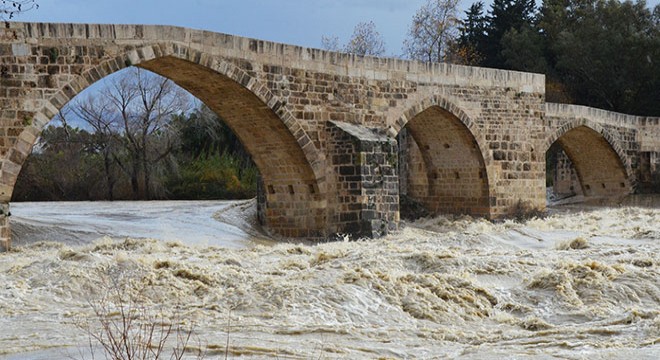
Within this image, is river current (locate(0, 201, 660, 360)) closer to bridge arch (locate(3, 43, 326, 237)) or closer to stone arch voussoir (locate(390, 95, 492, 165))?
bridge arch (locate(3, 43, 326, 237))

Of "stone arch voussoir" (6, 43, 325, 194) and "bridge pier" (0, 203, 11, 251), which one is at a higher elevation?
"stone arch voussoir" (6, 43, 325, 194)

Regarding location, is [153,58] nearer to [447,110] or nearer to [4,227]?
[4,227]

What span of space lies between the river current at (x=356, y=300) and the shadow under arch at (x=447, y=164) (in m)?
5.62

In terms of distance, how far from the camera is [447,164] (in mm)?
16906

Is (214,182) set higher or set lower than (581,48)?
lower

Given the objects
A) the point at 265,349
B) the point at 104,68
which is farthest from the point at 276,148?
the point at 265,349

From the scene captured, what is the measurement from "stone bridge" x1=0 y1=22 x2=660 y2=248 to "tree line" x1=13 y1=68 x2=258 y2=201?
755cm

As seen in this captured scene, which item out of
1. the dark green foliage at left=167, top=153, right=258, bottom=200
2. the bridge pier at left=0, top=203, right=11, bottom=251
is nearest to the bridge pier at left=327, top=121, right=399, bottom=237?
the bridge pier at left=0, top=203, right=11, bottom=251

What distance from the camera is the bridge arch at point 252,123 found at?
34.3 feet

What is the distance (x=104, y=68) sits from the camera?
10.7 m

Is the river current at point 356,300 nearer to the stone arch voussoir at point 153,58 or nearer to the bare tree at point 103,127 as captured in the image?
the stone arch voussoir at point 153,58

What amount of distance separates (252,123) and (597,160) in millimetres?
11455

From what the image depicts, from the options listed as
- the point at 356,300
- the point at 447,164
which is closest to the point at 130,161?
the point at 447,164

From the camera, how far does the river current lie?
5.77m
